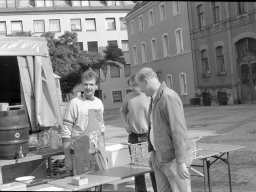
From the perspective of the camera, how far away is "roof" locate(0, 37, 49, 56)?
22.0 feet

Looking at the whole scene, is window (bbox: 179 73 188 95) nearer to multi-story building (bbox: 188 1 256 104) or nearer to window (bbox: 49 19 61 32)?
multi-story building (bbox: 188 1 256 104)

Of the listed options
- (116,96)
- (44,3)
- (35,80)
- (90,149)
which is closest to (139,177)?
(90,149)

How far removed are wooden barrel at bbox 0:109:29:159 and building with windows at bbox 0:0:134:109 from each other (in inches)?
1704

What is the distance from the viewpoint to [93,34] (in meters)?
50.8

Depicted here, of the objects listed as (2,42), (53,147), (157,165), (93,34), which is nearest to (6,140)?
(53,147)

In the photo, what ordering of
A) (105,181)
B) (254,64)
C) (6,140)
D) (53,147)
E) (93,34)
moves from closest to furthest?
(105,181) → (6,140) → (53,147) → (254,64) → (93,34)

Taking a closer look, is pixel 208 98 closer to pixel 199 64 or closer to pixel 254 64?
pixel 199 64

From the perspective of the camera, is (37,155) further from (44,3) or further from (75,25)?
(44,3)

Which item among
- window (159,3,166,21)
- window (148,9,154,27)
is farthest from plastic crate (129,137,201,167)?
window (148,9,154,27)

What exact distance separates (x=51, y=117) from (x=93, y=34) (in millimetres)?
44717

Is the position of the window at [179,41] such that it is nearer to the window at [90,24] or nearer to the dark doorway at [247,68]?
the dark doorway at [247,68]

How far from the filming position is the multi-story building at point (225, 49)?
85.1 ft

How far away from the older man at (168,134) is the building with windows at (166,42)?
2784 centimetres

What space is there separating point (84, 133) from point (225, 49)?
23880mm
